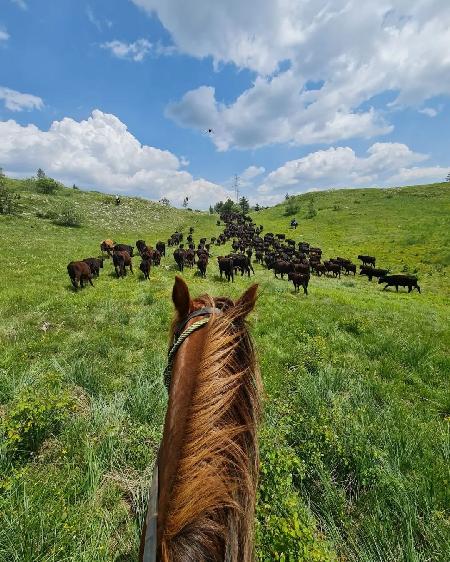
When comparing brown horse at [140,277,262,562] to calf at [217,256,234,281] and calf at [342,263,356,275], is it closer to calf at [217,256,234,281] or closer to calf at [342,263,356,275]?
calf at [217,256,234,281]

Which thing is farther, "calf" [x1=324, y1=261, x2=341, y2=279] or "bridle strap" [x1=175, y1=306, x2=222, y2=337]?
"calf" [x1=324, y1=261, x2=341, y2=279]

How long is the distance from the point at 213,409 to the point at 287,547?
6.16ft

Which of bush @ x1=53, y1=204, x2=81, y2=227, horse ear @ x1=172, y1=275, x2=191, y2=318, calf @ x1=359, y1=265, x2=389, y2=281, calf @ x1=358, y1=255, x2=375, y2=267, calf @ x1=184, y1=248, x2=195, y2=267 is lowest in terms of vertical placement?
calf @ x1=359, y1=265, x2=389, y2=281

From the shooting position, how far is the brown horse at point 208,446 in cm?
124

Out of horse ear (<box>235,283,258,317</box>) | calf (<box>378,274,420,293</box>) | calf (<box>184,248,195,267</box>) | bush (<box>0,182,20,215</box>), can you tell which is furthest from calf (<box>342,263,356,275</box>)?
bush (<box>0,182,20,215</box>)

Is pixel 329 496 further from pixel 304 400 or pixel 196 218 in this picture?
pixel 196 218

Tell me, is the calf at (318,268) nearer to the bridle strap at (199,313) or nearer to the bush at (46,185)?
the bridle strap at (199,313)

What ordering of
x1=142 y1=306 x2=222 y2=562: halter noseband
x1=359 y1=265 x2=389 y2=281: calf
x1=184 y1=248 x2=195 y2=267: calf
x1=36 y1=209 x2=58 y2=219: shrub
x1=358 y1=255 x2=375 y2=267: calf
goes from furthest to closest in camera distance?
x1=36 y1=209 x2=58 y2=219: shrub < x1=358 y1=255 x2=375 y2=267: calf < x1=359 y1=265 x2=389 y2=281: calf < x1=184 y1=248 x2=195 y2=267: calf < x1=142 y1=306 x2=222 y2=562: halter noseband

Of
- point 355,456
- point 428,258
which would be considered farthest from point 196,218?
point 355,456

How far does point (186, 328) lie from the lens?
1.74 m

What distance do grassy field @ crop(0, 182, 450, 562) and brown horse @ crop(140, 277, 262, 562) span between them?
1.44 m

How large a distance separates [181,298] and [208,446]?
0.80 m

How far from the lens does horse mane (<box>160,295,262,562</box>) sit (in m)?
1.24

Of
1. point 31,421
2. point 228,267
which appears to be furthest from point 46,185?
point 31,421
